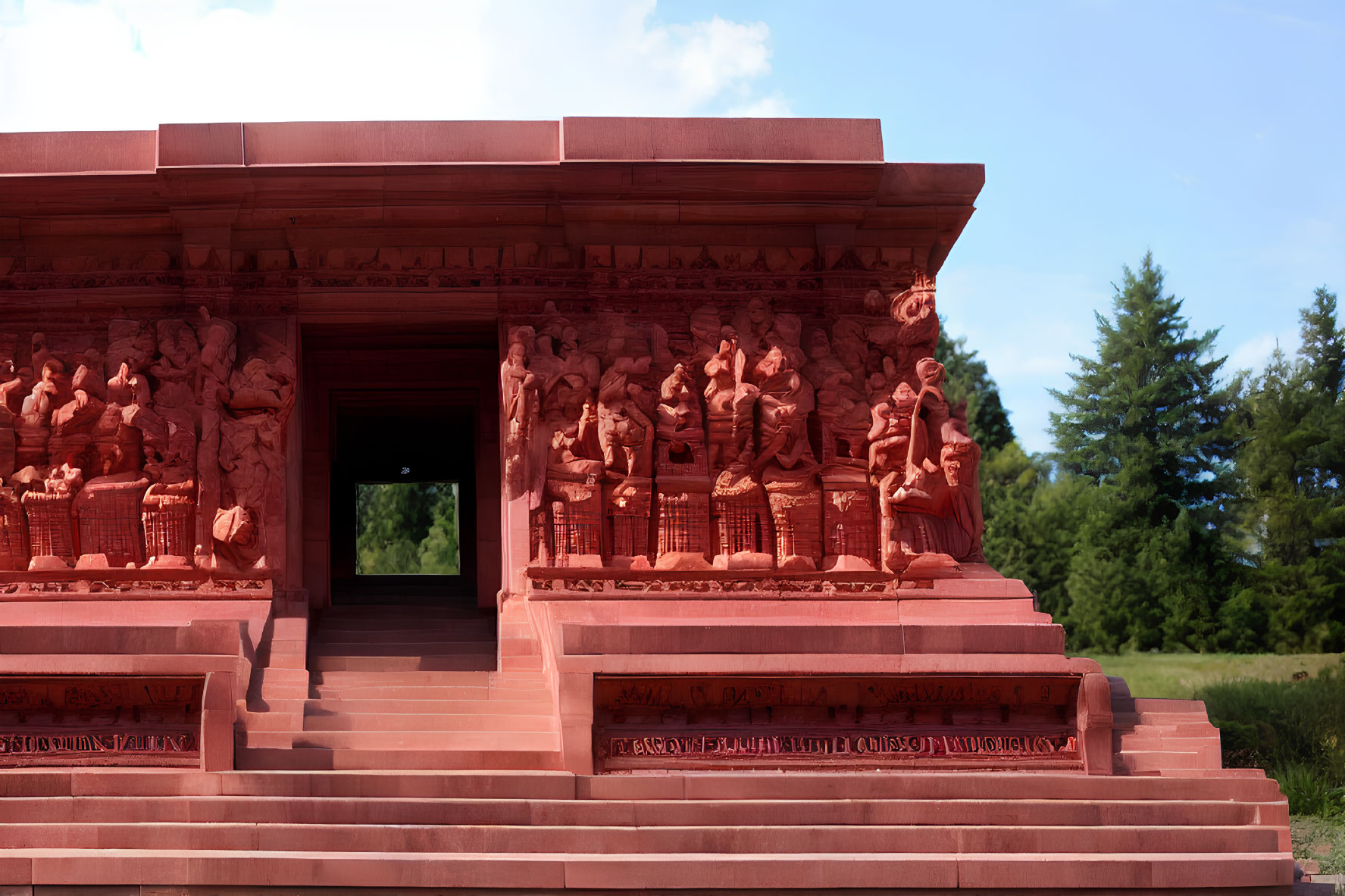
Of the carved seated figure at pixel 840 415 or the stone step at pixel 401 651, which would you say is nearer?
the carved seated figure at pixel 840 415

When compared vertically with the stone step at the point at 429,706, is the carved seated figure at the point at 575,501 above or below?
above

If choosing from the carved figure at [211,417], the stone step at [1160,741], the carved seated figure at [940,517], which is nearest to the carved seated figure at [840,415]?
the carved seated figure at [940,517]

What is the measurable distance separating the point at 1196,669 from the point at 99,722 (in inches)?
921

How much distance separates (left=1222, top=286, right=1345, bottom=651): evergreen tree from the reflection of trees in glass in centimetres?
2062

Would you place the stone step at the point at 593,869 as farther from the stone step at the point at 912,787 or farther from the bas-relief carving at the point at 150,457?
the bas-relief carving at the point at 150,457

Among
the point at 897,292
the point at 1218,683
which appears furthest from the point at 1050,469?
the point at 897,292

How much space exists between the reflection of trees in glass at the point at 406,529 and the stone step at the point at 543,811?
2895 cm

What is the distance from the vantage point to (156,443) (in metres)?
14.8

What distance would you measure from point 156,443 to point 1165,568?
2461 centimetres

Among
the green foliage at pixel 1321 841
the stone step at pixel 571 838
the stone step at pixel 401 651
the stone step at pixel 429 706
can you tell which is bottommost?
the green foliage at pixel 1321 841

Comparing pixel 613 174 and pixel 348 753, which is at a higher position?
pixel 613 174

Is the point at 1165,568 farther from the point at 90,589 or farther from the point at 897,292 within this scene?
the point at 90,589

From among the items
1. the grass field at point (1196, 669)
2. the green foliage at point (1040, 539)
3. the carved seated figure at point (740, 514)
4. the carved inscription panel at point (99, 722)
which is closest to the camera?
the carved inscription panel at point (99, 722)

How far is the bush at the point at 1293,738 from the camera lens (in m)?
17.3
